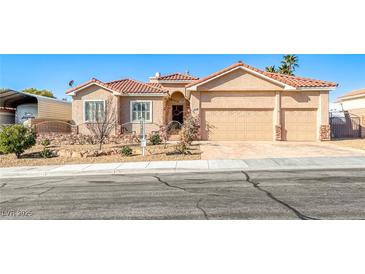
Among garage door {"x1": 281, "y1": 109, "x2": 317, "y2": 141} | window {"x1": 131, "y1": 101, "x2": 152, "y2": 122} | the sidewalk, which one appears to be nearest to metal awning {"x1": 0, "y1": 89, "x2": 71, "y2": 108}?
window {"x1": 131, "y1": 101, "x2": 152, "y2": 122}

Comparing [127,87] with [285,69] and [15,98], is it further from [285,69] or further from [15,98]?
[285,69]

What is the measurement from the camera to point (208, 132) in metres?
19.9

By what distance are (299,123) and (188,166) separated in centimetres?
1217

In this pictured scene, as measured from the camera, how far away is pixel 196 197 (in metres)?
6.50

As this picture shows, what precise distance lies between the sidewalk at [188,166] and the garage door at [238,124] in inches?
300

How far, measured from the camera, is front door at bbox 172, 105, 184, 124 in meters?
25.2

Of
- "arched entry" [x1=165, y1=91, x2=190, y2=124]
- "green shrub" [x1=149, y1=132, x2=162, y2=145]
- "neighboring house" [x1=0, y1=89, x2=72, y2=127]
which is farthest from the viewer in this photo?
"arched entry" [x1=165, y1=91, x2=190, y2=124]

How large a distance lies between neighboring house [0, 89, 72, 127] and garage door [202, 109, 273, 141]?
12.8 m

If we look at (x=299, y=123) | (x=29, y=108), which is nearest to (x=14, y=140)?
(x=29, y=108)

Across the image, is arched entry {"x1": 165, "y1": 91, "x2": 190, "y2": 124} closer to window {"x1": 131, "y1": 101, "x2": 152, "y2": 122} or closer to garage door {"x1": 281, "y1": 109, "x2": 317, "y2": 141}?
window {"x1": 131, "y1": 101, "x2": 152, "y2": 122}

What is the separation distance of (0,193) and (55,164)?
512 cm

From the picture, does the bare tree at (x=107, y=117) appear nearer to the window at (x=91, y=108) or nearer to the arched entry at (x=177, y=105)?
the window at (x=91, y=108)

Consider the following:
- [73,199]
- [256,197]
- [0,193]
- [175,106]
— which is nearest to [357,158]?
[256,197]

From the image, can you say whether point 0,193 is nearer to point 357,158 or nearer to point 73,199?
point 73,199
